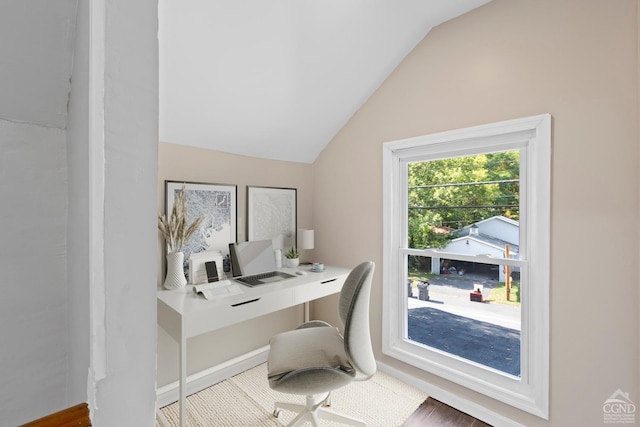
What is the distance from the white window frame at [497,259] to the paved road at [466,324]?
62 mm

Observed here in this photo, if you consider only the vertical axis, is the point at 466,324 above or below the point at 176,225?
below

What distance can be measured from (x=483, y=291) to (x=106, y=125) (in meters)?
2.22

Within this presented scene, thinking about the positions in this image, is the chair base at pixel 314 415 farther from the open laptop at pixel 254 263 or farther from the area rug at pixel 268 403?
the open laptop at pixel 254 263

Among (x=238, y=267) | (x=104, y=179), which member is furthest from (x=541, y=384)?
(x=104, y=179)

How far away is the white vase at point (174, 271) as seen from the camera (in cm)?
193

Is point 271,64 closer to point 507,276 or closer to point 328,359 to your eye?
point 328,359

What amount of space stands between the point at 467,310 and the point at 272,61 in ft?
7.12

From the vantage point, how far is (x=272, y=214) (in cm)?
258
